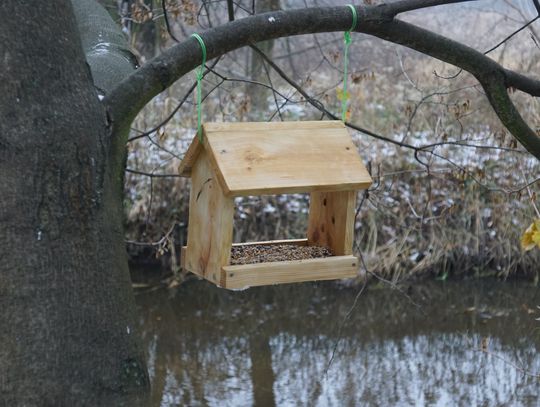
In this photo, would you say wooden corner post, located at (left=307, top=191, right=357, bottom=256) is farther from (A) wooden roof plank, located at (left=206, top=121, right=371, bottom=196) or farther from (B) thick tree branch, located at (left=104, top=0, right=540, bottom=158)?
(B) thick tree branch, located at (left=104, top=0, right=540, bottom=158)

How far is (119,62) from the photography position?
2.39 meters

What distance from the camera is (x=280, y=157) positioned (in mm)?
2164

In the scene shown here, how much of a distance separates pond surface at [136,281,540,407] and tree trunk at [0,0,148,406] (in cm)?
310

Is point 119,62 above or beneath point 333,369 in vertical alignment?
above

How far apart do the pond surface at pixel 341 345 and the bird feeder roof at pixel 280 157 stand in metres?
2.60

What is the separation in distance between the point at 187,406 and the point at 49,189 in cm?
371

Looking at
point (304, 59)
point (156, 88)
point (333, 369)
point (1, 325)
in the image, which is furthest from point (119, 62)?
point (304, 59)

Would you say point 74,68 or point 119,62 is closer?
point 74,68

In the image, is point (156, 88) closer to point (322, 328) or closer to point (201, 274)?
point (201, 274)

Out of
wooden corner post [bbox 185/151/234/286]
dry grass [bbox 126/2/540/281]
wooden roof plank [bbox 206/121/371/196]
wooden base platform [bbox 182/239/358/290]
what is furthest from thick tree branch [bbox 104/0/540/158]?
dry grass [bbox 126/2/540/281]

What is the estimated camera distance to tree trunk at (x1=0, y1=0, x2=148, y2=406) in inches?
64.9

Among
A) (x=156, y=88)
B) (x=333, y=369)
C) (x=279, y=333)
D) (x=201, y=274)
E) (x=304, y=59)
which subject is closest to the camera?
(x=156, y=88)

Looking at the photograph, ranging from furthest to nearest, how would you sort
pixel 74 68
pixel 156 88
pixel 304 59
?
pixel 304 59
pixel 156 88
pixel 74 68

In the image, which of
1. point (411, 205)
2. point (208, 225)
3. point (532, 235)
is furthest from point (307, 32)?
point (411, 205)
